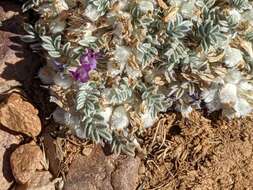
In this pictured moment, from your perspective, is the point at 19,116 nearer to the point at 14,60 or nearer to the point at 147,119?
the point at 14,60

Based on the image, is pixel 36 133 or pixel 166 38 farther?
pixel 36 133

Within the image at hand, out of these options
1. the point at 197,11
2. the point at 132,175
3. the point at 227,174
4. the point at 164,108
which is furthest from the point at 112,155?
the point at 197,11

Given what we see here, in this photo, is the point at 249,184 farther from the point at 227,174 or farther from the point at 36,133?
the point at 36,133

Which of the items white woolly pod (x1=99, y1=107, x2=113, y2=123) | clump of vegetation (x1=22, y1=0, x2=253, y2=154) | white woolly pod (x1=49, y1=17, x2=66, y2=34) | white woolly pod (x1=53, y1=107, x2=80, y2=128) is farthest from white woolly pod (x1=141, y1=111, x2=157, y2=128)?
white woolly pod (x1=49, y1=17, x2=66, y2=34)

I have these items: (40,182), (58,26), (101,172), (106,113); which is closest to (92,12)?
(58,26)

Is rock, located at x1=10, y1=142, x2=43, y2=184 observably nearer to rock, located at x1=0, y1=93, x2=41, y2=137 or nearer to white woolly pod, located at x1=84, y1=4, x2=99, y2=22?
rock, located at x1=0, y1=93, x2=41, y2=137

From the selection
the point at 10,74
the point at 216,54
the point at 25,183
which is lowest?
the point at 25,183
